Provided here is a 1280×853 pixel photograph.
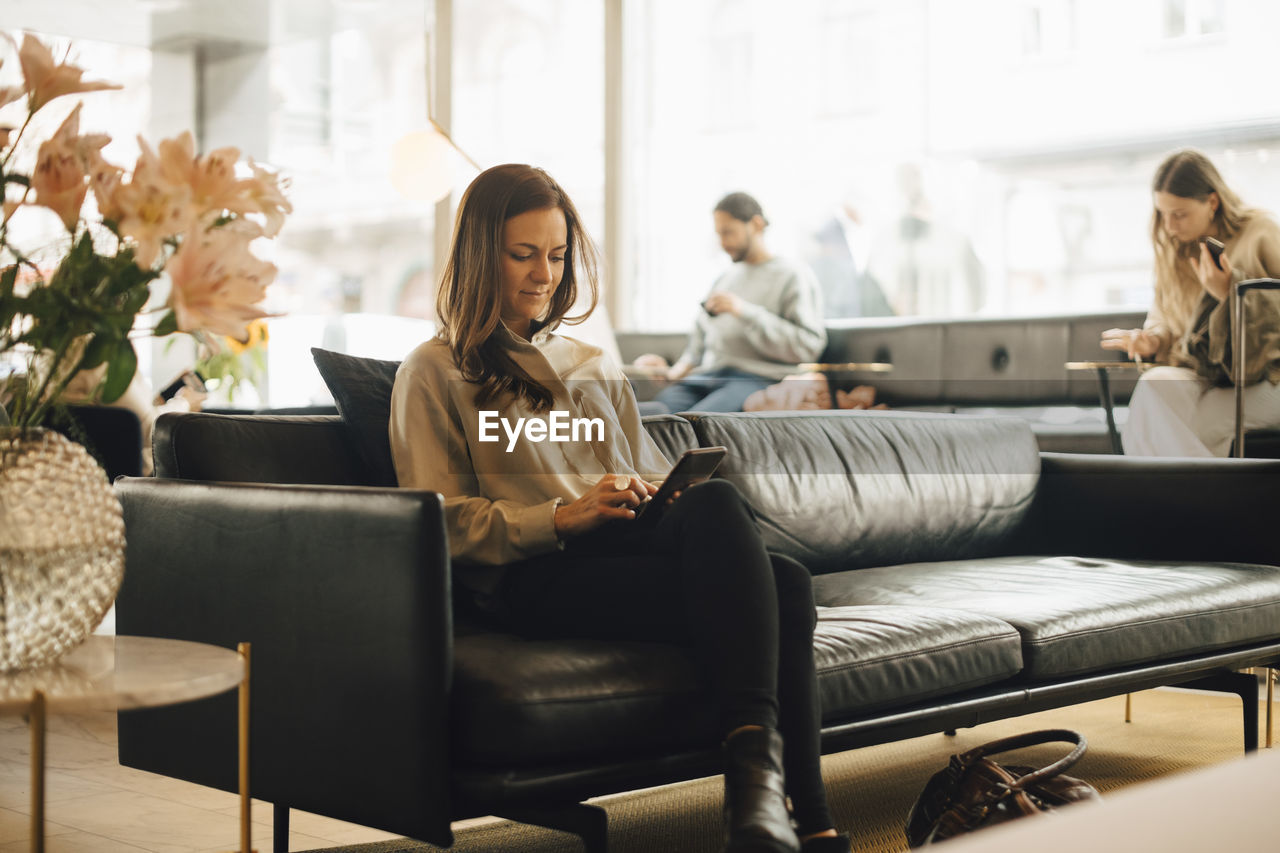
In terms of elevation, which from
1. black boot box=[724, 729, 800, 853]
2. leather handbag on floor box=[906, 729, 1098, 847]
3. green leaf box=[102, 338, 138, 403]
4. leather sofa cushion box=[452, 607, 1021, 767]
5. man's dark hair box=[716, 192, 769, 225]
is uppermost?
man's dark hair box=[716, 192, 769, 225]

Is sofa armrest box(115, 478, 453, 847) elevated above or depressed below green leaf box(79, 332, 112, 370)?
below

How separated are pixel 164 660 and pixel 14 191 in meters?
0.44

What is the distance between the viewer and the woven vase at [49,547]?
110cm

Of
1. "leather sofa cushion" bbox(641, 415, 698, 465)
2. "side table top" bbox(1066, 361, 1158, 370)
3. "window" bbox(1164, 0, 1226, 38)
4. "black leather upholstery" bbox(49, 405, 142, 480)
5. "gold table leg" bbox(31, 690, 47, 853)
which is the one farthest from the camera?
"window" bbox(1164, 0, 1226, 38)

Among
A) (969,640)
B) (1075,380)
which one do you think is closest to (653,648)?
(969,640)

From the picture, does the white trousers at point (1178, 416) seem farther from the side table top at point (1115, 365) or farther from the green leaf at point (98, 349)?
the green leaf at point (98, 349)

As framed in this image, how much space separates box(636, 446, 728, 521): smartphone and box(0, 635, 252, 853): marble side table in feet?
2.10

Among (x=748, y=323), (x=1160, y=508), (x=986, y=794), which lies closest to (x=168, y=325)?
(x=986, y=794)

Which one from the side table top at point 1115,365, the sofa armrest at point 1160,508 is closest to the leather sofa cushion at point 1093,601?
the sofa armrest at point 1160,508

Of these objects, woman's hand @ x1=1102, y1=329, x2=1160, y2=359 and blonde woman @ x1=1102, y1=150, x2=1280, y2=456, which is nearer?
blonde woman @ x1=1102, y1=150, x2=1280, y2=456

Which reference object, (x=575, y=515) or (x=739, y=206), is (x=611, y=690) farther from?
(x=739, y=206)

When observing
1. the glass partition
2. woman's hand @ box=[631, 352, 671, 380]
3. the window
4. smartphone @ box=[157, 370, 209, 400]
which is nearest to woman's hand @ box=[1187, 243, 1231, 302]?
the glass partition

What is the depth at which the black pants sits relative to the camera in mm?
1570

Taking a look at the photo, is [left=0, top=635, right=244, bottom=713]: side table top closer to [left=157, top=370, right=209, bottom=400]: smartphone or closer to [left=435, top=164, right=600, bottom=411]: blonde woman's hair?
[left=435, top=164, right=600, bottom=411]: blonde woman's hair
